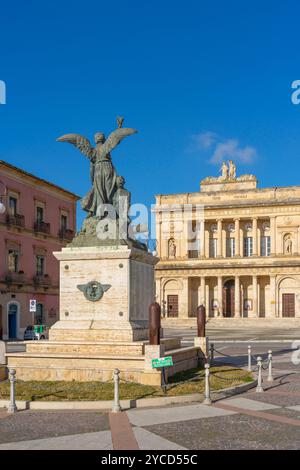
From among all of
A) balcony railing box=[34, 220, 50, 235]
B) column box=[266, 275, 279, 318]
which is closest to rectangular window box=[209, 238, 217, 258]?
column box=[266, 275, 279, 318]

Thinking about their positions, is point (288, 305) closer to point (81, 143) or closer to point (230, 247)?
point (230, 247)

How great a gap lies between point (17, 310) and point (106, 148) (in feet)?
96.8

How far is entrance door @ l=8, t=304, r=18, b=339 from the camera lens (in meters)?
42.8

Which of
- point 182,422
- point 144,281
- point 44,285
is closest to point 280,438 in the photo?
point 182,422

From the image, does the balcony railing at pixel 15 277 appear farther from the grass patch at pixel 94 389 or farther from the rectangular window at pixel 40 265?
the grass patch at pixel 94 389

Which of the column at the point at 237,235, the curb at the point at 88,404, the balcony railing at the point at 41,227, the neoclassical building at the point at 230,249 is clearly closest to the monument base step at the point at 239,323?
the neoclassical building at the point at 230,249

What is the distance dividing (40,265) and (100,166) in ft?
105

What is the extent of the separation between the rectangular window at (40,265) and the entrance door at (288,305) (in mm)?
31131

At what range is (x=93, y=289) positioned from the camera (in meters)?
15.2

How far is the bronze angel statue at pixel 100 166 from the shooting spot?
16.1 meters

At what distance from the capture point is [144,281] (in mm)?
16094

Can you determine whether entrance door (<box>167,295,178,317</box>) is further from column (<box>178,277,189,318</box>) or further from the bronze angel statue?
the bronze angel statue

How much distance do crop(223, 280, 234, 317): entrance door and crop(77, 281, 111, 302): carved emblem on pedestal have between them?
5735 centimetres
